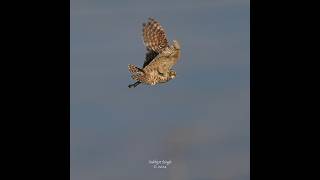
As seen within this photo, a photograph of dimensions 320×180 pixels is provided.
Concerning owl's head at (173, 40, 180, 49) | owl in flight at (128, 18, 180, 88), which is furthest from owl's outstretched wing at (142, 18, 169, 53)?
owl's head at (173, 40, 180, 49)

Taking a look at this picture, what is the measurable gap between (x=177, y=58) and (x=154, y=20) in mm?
599

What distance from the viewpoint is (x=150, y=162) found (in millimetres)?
5934

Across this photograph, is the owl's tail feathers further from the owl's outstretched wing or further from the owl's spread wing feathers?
the owl's outstretched wing

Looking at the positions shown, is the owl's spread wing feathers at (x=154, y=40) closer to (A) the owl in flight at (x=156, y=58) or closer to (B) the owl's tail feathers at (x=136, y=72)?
(A) the owl in flight at (x=156, y=58)

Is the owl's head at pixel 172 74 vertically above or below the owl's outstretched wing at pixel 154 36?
below

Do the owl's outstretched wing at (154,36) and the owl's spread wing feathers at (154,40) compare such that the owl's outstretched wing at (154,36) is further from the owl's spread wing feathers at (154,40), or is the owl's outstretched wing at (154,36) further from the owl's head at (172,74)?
the owl's head at (172,74)

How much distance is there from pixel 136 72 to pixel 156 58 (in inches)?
13.0

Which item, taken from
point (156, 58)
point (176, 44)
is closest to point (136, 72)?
point (156, 58)

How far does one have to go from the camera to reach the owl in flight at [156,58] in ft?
19.8

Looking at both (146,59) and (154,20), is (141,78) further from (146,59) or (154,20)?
(154,20)

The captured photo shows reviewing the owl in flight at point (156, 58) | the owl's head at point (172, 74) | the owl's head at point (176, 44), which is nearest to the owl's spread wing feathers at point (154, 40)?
the owl in flight at point (156, 58)

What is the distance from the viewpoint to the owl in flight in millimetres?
6035

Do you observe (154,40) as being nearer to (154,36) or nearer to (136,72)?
(154,36)

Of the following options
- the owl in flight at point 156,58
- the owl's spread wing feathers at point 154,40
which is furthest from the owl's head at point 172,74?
the owl's spread wing feathers at point 154,40
